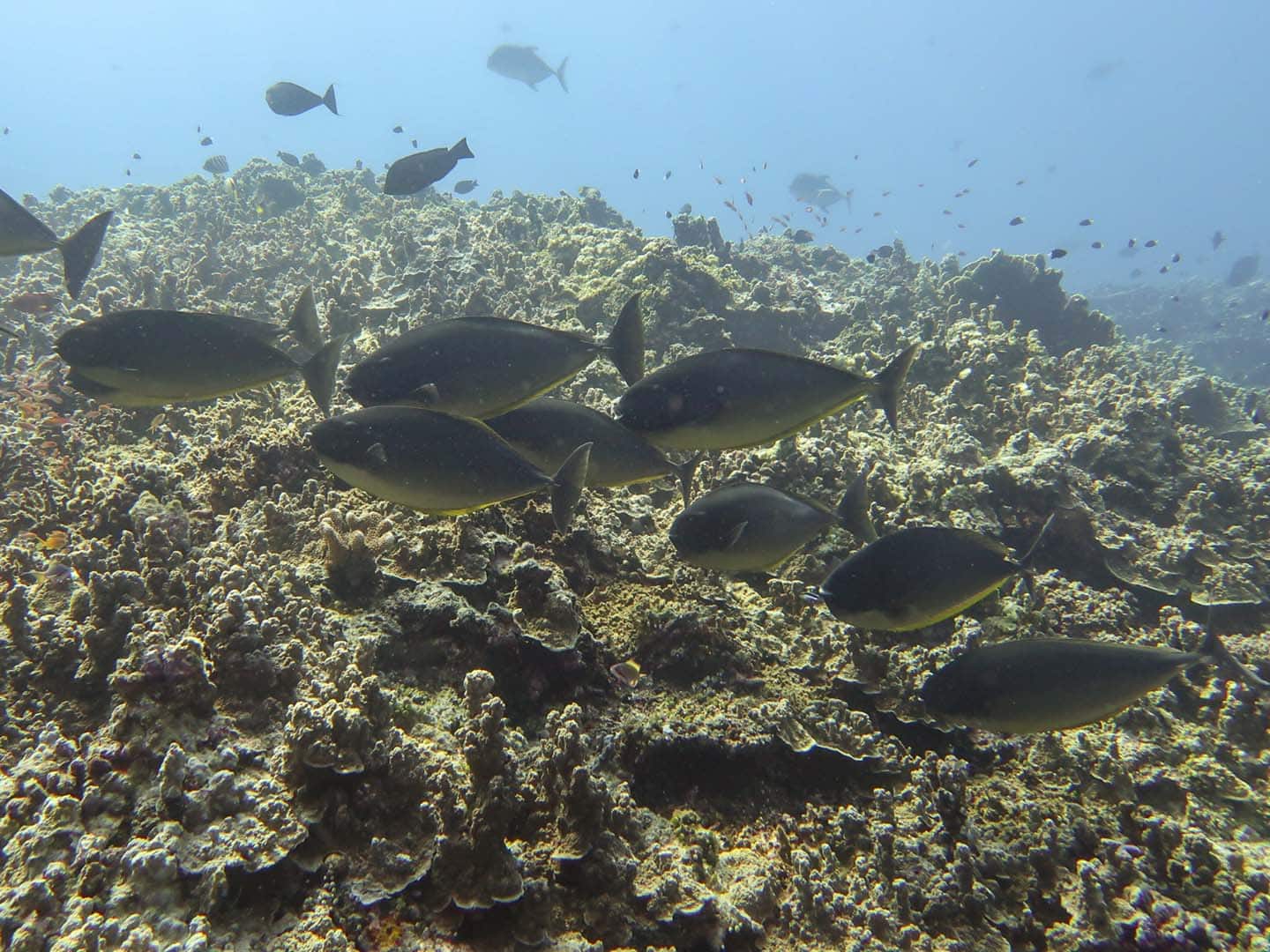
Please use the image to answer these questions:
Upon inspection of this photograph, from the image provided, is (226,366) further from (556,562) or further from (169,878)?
(169,878)

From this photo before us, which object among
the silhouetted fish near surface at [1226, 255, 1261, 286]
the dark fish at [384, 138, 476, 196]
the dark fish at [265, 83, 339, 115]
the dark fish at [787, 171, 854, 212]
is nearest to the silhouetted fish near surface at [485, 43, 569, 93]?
the dark fish at [787, 171, 854, 212]

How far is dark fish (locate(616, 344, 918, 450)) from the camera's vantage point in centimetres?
296

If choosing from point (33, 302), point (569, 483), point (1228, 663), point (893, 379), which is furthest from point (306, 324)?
point (33, 302)

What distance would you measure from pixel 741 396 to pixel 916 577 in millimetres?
1184

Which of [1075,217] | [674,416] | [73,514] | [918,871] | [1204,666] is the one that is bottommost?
[918,871]

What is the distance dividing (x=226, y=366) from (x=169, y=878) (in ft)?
7.17

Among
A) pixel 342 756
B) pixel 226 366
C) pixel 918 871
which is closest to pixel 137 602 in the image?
pixel 226 366

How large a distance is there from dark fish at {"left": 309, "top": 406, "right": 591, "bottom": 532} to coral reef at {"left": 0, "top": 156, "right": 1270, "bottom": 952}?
2.36ft

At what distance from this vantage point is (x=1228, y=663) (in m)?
4.34

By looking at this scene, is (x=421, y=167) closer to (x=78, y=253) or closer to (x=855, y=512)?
(x=78, y=253)

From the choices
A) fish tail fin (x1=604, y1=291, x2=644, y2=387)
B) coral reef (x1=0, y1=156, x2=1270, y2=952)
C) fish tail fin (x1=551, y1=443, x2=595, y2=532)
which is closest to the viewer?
coral reef (x1=0, y1=156, x2=1270, y2=952)

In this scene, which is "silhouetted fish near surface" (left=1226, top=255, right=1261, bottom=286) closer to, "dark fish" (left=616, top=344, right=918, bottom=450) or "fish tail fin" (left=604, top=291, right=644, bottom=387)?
"dark fish" (left=616, top=344, right=918, bottom=450)

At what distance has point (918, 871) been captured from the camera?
275 centimetres

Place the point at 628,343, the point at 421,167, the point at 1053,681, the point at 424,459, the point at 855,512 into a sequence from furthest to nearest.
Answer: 1. the point at 421,167
2. the point at 855,512
3. the point at 628,343
4. the point at 1053,681
5. the point at 424,459
